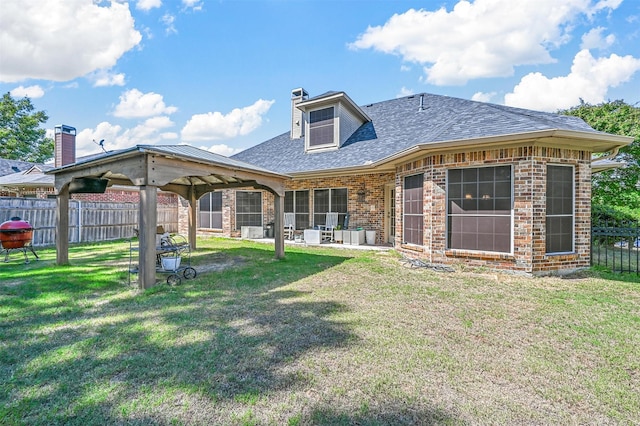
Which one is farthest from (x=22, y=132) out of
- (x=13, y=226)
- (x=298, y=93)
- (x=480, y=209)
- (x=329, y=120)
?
(x=480, y=209)

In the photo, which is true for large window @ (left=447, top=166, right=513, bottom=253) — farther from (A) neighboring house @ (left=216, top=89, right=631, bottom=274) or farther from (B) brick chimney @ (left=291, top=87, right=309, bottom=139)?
(B) brick chimney @ (left=291, top=87, right=309, bottom=139)

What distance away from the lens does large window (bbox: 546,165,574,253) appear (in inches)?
249

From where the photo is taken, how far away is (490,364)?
2.73 m

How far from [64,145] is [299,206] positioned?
15.3m

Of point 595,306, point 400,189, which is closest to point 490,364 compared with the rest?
point 595,306

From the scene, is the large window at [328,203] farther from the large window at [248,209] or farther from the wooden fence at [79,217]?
the wooden fence at [79,217]

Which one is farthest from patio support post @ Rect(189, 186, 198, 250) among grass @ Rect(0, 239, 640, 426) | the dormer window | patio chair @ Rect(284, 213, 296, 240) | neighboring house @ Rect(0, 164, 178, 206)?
neighboring house @ Rect(0, 164, 178, 206)

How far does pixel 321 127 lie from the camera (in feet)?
43.1

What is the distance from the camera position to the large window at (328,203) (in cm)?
1175

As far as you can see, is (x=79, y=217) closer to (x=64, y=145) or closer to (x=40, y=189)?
(x=40, y=189)

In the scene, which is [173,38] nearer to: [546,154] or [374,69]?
[374,69]

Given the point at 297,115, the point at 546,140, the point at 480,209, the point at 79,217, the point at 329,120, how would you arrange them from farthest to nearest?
the point at 297,115 < the point at 329,120 < the point at 79,217 < the point at 480,209 < the point at 546,140

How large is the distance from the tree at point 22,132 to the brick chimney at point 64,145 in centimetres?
1798

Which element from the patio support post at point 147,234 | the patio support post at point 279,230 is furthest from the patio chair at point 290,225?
the patio support post at point 147,234
